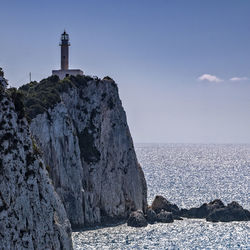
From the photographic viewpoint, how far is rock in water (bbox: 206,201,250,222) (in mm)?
90625

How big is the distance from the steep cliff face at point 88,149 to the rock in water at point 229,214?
13.1 m

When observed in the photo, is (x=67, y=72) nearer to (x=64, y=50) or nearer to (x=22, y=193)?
(x=64, y=50)

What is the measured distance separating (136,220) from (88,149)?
14.5 meters

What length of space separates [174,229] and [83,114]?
82.1 feet

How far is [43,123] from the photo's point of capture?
76562 millimetres

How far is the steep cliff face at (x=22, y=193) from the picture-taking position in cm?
3531

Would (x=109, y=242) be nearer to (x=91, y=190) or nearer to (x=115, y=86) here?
(x=91, y=190)

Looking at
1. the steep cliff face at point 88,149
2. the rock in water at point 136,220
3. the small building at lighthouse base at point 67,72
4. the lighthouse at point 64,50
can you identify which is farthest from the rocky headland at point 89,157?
the lighthouse at point 64,50

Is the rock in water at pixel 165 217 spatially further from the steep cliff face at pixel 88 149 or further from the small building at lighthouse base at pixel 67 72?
the small building at lighthouse base at pixel 67 72

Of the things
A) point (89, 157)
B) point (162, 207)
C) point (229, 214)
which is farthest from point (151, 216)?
point (89, 157)

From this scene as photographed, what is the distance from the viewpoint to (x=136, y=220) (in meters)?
83.9

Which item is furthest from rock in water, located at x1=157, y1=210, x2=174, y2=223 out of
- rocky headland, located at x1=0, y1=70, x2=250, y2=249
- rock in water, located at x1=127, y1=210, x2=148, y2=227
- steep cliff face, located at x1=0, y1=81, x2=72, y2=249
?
steep cliff face, located at x1=0, y1=81, x2=72, y2=249

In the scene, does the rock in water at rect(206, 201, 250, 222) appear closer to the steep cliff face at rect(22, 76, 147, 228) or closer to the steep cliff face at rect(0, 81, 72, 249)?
the steep cliff face at rect(22, 76, 147, 228)

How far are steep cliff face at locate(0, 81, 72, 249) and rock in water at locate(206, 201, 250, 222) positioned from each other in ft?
175
